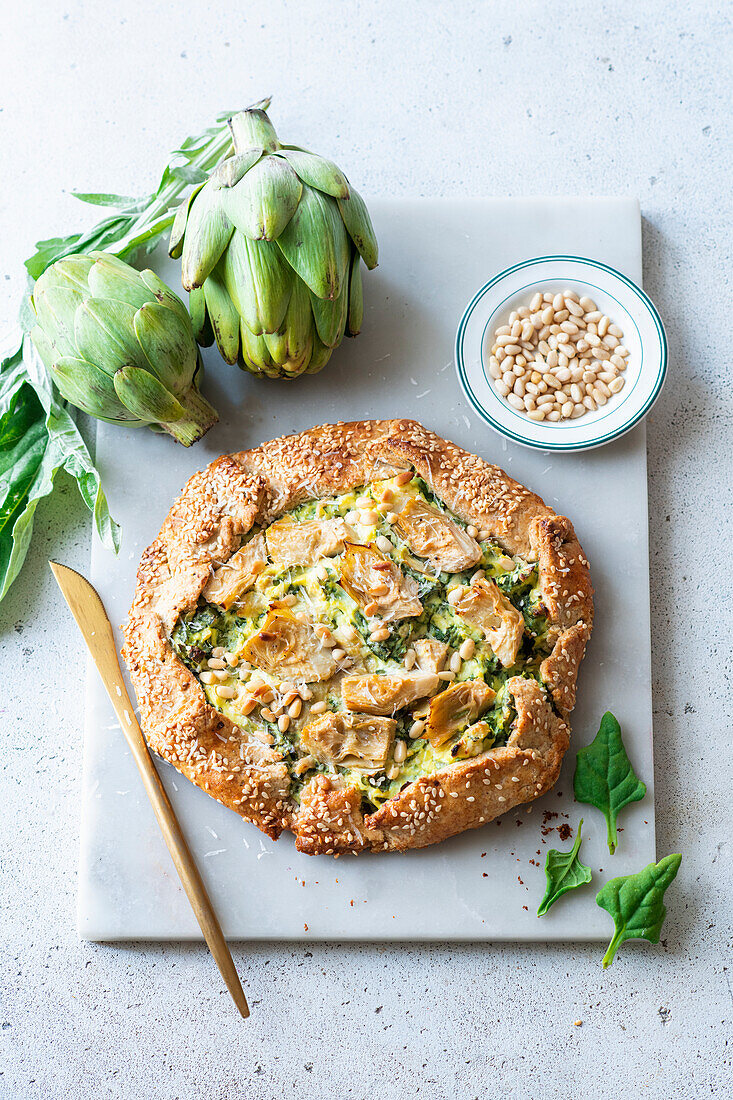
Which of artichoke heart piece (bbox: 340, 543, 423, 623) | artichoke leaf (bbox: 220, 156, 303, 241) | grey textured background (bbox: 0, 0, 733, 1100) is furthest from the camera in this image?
grey textured background (bbox: 0, 0, 733, 1100)

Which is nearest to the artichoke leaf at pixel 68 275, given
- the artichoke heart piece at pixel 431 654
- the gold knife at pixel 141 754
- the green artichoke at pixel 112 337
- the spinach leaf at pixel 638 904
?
the green artichoke at pixel 112 337

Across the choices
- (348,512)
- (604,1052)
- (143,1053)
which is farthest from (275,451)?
(604,1052)

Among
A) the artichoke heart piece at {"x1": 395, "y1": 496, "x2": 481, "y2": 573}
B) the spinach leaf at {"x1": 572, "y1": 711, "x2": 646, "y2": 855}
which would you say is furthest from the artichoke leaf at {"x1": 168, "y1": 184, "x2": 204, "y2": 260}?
the spinach leaf at {"x1": 572, "y1": 711, "x2": 646, "y2": 855}

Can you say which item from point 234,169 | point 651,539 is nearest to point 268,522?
point 234,169

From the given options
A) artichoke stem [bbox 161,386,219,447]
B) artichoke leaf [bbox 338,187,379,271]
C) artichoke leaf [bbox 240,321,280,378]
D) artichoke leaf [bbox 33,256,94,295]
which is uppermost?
artichoke leaf [bbox 33,256,94,295]

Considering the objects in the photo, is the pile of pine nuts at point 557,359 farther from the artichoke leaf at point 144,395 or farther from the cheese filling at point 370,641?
the artichoke leaf at point 144,395

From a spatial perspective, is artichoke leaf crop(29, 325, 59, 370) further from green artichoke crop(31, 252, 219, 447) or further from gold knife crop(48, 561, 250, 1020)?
gold knife crop(48, 561, 250, 1020)

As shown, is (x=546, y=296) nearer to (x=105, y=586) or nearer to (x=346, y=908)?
(x=105, y=586)

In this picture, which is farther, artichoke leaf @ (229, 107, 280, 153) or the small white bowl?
the small white bowl

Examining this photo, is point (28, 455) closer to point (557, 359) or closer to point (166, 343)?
point (166, 343)
